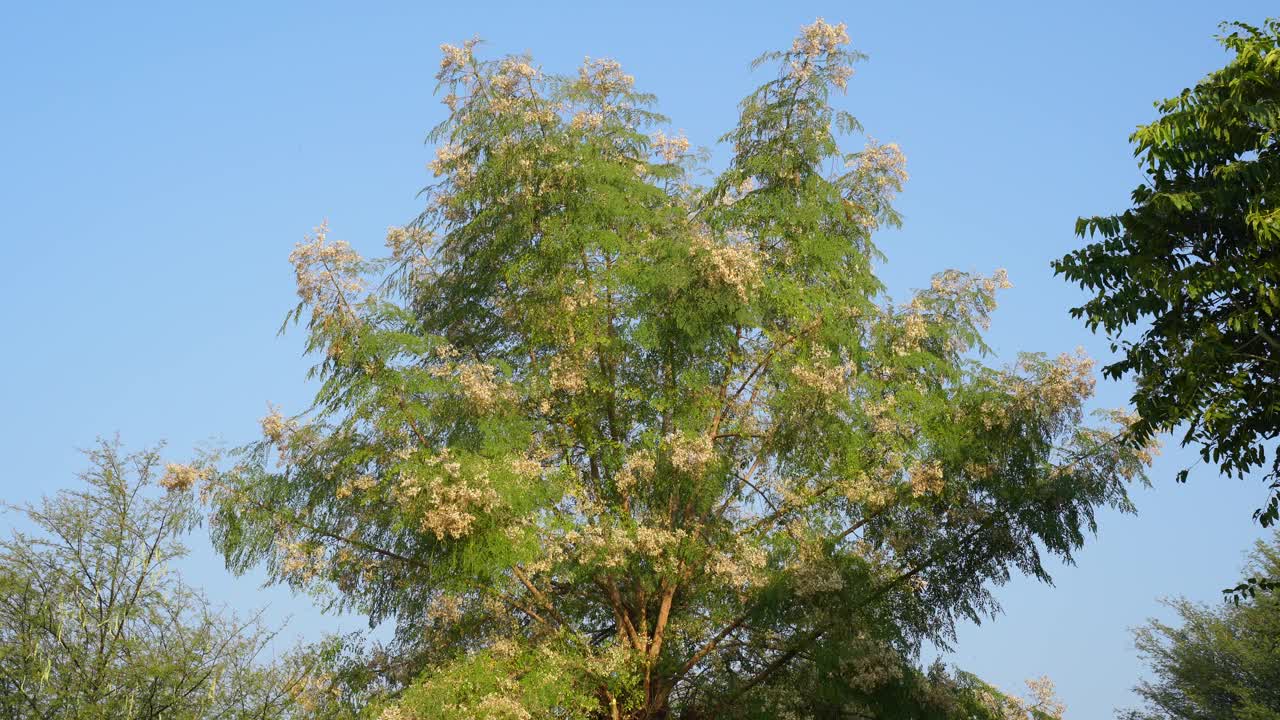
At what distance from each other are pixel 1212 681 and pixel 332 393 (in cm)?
2529

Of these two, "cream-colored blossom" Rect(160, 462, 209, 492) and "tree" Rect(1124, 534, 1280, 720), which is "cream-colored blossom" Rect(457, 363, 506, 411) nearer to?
"cream-colored blossom" Rect(160, 462, 209, 492)

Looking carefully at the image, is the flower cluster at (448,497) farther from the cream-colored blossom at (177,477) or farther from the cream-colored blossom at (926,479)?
the cream-colored blossom at (926,479)

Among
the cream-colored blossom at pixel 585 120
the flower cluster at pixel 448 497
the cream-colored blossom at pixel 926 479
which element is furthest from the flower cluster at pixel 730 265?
the flower cluster at pixel 448 497

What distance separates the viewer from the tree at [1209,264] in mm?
12812

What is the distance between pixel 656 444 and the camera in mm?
17359

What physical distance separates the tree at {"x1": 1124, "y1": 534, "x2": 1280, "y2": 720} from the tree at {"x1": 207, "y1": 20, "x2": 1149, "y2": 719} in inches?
612

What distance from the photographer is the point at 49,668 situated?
14516 millimetres

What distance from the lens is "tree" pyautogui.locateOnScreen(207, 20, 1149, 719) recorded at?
16625 millimetres

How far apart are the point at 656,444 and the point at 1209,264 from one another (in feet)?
24.3

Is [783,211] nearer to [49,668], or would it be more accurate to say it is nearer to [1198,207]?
[1198,207]

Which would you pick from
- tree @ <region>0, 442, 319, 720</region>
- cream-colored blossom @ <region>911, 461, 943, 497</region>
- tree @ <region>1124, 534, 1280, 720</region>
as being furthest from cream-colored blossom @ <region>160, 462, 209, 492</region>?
tree @ <region>1124, 534, 1280, 720</region>

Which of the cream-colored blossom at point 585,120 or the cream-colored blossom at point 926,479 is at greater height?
the cream-colored blossom at point 585,120

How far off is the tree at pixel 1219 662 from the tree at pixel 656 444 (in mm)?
15537

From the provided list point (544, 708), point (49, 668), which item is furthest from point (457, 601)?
point (49, 668)
